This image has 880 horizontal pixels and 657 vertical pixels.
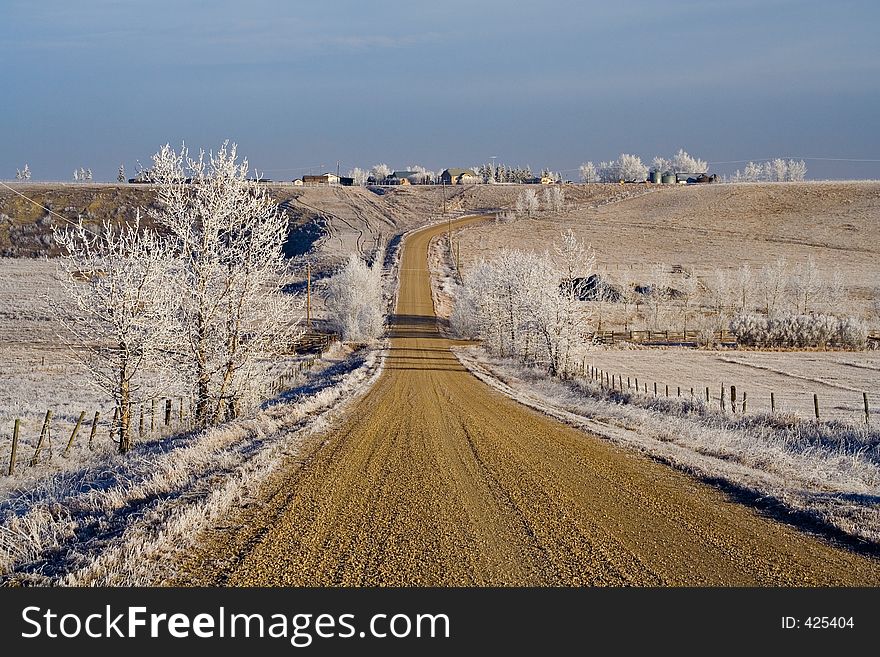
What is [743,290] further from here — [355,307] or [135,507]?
[135,507]

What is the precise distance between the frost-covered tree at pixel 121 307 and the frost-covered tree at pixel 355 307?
36.8 meters

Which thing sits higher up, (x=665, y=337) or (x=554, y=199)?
(x=554, y=199)

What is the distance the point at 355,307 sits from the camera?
57.7 metres

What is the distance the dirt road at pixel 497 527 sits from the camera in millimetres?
6617

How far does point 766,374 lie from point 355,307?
3066 centimetres

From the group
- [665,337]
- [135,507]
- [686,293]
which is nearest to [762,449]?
[135,507]

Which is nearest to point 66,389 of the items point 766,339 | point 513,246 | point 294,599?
point 294,599

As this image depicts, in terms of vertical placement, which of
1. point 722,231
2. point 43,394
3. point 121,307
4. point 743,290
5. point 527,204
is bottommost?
point 43,394

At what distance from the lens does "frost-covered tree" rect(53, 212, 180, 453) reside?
59.0 feet

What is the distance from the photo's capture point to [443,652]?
5297 mm

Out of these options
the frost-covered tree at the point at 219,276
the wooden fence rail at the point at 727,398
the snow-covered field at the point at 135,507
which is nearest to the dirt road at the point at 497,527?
the snow-covered field at the point at 135,507

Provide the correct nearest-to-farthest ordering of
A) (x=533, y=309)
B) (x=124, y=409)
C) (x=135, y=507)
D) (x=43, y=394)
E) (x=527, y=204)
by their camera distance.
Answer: (x=135, y=507) → (x=124, y=409) → (x=43, y=394) → (x=533, y=309) → (x=527, y=204)

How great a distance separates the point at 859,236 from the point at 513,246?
51.7 meters

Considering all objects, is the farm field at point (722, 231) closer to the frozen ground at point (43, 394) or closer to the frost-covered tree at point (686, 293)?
the frost-covered tree at point (686, 293)
